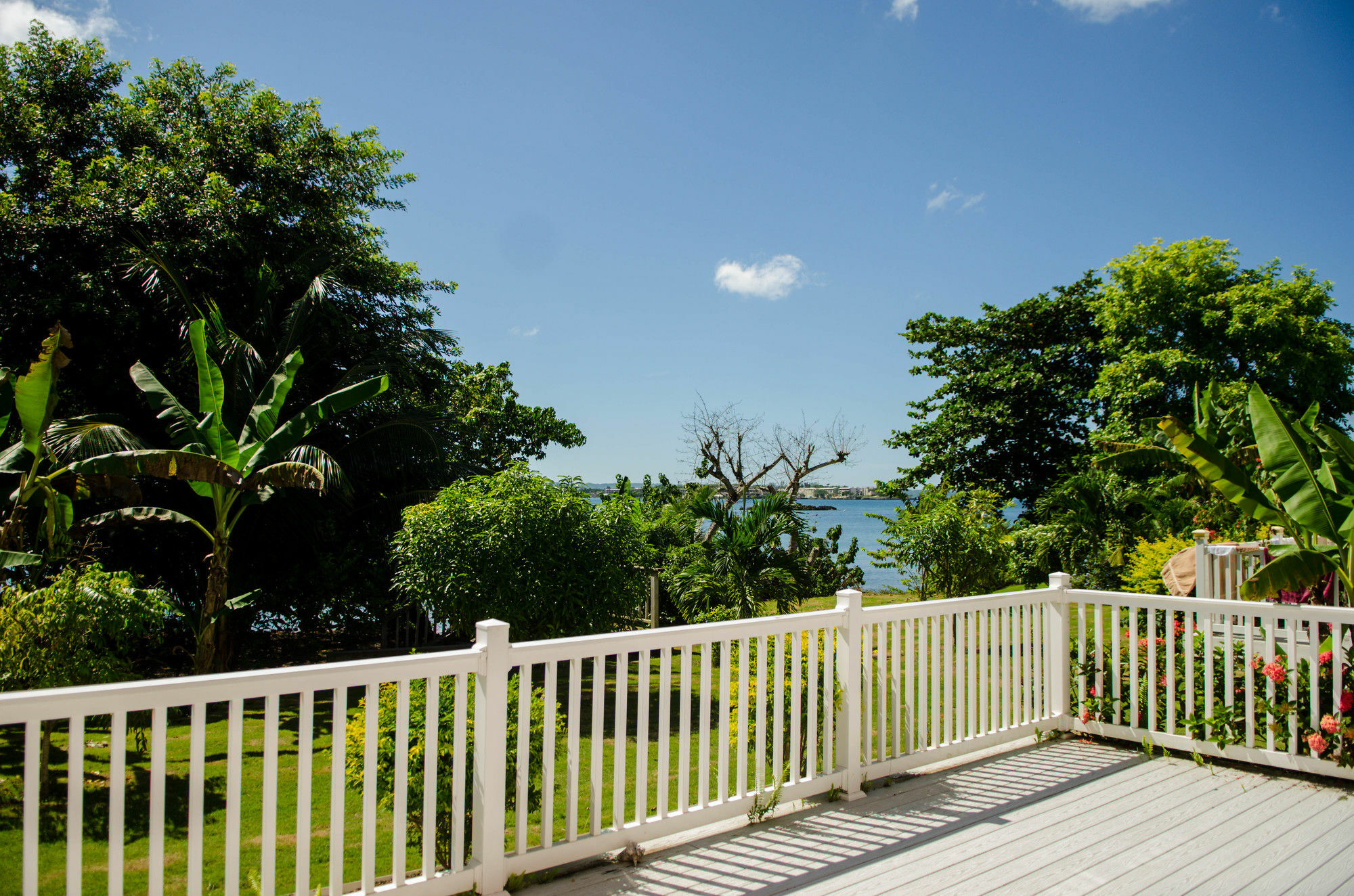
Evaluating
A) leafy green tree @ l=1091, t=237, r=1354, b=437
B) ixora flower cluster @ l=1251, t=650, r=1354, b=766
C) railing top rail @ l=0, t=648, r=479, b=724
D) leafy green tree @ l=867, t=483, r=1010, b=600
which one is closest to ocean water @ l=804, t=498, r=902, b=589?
leafy green tree @ l=867, t=483, r=1010, b=600

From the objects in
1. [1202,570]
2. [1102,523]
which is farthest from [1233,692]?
[1102,523]

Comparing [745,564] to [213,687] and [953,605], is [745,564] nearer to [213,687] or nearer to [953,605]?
[953,605]

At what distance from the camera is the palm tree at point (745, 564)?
27.0 feet

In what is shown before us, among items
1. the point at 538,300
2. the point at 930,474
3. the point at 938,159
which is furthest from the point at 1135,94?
the point at 538,300

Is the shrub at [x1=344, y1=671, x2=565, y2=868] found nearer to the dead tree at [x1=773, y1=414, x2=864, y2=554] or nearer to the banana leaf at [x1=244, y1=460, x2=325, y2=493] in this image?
the banana leaf at [x1=244, y1=460, x2=325, y2=493]

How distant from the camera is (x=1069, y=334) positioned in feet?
61.6

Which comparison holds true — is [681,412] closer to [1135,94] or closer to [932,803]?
[1135,94]

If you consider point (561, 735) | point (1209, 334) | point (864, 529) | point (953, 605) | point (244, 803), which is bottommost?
point (864, 529)

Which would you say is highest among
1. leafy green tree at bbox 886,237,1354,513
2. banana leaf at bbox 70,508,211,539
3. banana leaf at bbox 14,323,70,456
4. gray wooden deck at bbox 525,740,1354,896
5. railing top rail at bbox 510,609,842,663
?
leafy green tree at bbox 886,237,1354,513

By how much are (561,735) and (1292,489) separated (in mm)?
4396

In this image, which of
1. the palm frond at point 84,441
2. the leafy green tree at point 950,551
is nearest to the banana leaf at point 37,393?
the palm frond at point 84,441

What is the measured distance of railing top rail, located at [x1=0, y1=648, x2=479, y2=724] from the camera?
1807 mm

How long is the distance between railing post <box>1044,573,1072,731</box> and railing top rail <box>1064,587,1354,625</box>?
0.08 metres

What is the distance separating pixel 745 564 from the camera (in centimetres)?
831
